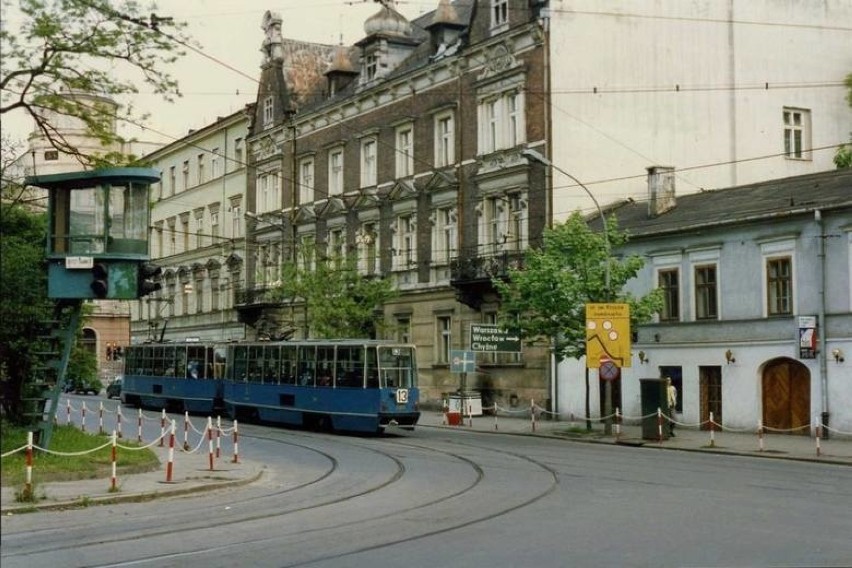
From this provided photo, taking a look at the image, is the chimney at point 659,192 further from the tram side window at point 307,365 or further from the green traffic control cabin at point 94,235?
the green traffic control cabin at point 94,235

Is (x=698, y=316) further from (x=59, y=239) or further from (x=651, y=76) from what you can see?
(x=59, y=239)

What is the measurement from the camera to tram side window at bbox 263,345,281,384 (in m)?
36.8

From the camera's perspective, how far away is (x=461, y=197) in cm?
4491

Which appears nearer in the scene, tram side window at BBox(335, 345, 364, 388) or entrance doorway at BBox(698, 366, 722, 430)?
tram side window at BBox(335, 345, 364, 388)

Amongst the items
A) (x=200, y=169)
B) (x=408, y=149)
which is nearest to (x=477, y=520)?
(x=408, y=149)

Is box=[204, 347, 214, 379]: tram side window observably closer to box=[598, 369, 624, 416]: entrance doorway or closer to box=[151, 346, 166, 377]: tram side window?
box=[151, 346, 166, 377]: tram side window

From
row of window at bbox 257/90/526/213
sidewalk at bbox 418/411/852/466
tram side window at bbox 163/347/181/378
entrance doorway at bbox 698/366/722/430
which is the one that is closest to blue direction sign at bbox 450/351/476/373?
sidewalk at bbox 418/411/852/466

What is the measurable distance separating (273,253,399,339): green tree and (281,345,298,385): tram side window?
8047 mm

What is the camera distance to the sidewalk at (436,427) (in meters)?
16.7

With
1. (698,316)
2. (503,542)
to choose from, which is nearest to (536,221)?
(698,316)

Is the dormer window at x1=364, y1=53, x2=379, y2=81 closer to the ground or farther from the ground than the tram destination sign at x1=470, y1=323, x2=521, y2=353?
farther from the ground

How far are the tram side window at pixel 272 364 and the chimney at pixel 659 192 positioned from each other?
13.4m

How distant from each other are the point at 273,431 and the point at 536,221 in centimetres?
1232

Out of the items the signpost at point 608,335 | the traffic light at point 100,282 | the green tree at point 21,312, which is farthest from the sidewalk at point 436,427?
the green tree at point 21,312
